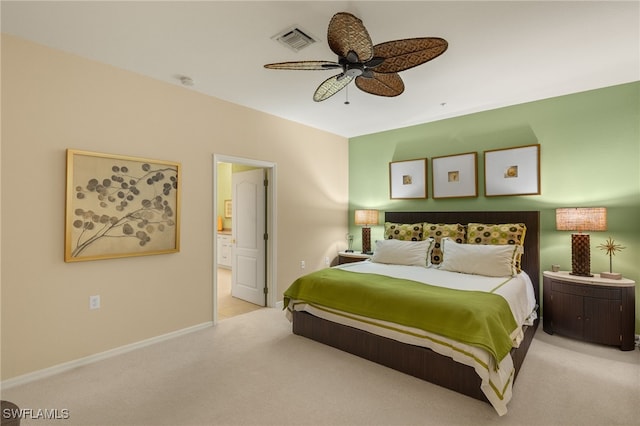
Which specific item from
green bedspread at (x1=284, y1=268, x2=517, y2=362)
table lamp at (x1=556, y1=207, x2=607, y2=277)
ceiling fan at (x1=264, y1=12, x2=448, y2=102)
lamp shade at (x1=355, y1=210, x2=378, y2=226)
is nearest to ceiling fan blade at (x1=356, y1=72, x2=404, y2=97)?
ceiling fan at (x1=264, y1=12, x2=448, y2=102)

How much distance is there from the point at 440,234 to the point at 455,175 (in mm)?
930

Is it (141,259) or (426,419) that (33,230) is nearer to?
(141,259)

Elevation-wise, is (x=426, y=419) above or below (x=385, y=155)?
below

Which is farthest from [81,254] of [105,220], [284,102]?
[284,102]

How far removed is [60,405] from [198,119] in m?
2.86

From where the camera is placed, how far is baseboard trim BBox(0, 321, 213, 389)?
2.43 meters

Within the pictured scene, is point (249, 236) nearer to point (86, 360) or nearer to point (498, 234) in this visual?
point (86, 360)

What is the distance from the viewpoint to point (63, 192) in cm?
266

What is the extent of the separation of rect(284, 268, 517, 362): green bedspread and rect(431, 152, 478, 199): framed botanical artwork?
6.59 feet

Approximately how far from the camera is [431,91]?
356 cm

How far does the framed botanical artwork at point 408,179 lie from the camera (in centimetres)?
476

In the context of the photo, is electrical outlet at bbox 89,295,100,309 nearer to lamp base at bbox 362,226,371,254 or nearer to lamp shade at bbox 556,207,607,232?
lamp base at bbox 362,226,371,254

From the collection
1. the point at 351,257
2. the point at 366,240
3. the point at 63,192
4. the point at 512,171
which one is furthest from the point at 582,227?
the point at 63,192

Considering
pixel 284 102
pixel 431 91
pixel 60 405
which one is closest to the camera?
pixel 60 405
